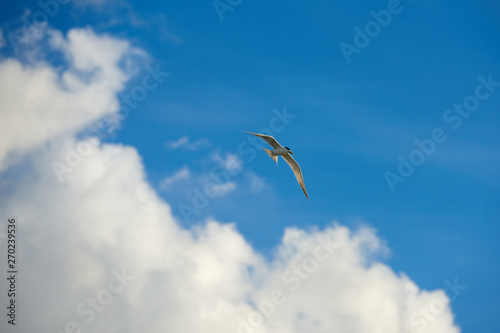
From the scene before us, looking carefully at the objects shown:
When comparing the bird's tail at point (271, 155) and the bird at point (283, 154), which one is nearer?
the bird at point (283, 154)

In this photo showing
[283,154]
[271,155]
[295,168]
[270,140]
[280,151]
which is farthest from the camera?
[295,168]

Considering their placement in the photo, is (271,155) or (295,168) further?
(295,168)

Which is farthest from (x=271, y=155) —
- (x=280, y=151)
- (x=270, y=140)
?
(x=270, y=140)

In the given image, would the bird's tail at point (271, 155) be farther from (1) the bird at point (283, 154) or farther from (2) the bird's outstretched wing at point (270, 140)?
(2) the bird's outstretched wing at point (270, 140)

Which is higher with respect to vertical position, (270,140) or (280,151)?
(280,151)

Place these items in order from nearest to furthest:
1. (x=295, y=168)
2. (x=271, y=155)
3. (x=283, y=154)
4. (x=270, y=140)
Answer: (x=270, y=140) → (x=271, y=155) → (x=283, y=154) → (x=295, y=168)

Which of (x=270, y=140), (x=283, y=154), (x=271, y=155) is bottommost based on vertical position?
(x=271, y=155)

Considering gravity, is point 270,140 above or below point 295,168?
below

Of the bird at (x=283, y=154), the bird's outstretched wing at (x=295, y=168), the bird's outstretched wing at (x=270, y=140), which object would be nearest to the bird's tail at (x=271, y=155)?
the bird at (x=283, y=154)

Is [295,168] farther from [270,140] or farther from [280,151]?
[270,140]

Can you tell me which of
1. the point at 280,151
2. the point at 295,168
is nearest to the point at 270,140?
the point at 280,151

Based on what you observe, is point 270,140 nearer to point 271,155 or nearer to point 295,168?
point 271,155

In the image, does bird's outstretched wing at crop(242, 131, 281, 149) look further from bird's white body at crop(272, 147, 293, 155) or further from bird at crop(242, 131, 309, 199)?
bird's white body at crop(272, 147, 293, 155)

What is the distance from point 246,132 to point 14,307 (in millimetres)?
40150
